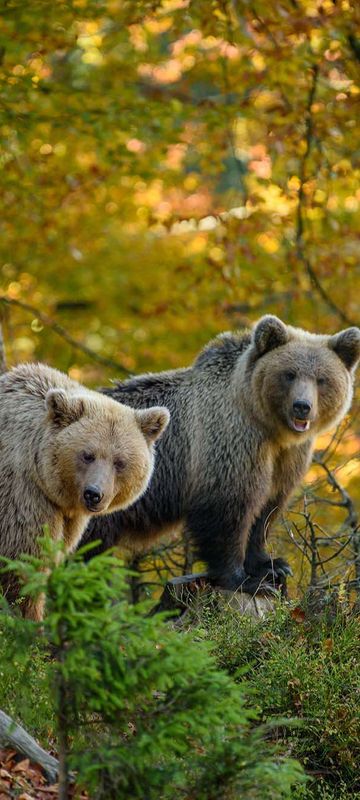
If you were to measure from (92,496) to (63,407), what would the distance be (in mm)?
623

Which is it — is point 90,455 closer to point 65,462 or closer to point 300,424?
point 65,462

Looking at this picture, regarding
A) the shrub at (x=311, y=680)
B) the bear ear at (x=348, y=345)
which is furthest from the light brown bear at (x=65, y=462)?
the bear ear at (x=348, y=345)

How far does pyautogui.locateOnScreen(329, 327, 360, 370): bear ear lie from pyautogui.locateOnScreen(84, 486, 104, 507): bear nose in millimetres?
2770

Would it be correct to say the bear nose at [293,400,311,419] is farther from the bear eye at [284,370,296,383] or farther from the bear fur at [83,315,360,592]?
the bear eye at [284,370,296,383]

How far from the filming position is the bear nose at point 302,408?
321 inches

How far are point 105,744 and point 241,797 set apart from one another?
0.62 metres

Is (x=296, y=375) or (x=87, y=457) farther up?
(x=87, y=457)

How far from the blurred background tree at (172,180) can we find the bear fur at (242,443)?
1.67 ft

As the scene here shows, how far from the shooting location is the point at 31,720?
5508 mm

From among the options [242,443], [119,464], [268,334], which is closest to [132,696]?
[119,464]

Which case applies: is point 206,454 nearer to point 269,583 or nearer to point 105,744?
point 269,583

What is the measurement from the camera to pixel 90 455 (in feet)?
21.9

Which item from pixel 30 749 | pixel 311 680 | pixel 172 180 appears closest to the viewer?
pixel 30 749

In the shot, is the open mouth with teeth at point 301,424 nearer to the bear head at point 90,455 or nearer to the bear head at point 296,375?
the bear head at point 296,375
